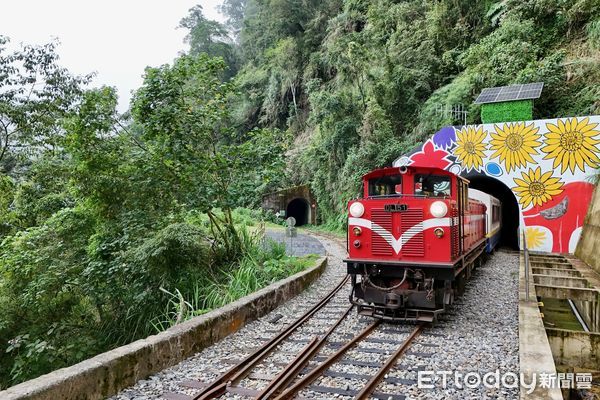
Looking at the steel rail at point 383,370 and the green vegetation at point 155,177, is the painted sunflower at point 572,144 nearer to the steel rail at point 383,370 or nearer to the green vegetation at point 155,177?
the green vegetation at point 155,177

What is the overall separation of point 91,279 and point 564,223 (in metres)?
15.5

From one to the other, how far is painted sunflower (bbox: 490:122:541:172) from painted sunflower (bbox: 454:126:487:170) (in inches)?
16.1

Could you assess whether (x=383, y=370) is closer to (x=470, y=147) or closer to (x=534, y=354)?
(x=534, y=354)

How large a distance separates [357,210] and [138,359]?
4.45 m

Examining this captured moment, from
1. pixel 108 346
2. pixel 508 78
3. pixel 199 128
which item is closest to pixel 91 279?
pixel 108 346

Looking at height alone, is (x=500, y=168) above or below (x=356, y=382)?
above

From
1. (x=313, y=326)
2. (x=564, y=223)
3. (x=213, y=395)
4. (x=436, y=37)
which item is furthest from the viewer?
(x=436, y=37)

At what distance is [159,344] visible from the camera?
211 inches

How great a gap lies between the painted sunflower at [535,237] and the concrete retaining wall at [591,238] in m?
1.14

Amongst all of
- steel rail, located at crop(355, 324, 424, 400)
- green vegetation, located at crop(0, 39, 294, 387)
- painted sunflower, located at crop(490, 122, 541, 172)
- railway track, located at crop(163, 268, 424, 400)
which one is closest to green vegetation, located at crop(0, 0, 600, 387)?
green vegetation, located at crop(0, 39, 294, 387)

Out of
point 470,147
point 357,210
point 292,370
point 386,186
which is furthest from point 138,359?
point 470,147

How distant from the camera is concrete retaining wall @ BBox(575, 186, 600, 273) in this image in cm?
1173

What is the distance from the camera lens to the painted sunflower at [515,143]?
→ 1481 centimetres

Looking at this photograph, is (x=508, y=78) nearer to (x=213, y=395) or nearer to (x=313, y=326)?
(x=313, y=326)
